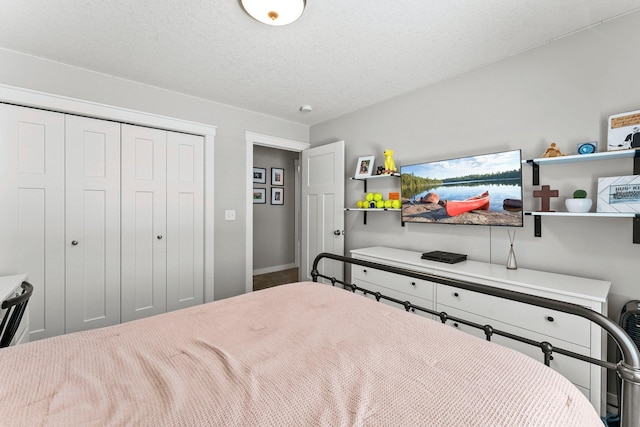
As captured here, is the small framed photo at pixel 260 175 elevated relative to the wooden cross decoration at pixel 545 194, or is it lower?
elevated

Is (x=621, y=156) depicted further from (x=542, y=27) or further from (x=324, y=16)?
(x=324, y=16)

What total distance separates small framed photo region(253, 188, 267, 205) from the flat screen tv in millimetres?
2992

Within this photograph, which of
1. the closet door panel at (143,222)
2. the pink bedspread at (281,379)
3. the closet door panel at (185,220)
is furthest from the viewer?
the closet door panel at (185,220)

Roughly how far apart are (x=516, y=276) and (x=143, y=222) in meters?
3.15

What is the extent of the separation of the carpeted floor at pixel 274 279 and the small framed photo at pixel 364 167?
7.56 ft

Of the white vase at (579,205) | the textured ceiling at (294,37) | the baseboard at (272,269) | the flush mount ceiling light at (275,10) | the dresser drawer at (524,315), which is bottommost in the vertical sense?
the baseboard at (272,269)

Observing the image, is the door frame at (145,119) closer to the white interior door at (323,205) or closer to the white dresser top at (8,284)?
the white interior door at (323,205)

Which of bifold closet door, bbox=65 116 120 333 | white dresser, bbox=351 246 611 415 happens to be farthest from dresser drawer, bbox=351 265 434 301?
bifold closet door, bbox=65 116 120 333

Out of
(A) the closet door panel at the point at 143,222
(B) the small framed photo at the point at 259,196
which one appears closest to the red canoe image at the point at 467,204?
(A) the closet door panel at the point at 143,222

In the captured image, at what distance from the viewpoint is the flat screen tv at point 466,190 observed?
2133 mm

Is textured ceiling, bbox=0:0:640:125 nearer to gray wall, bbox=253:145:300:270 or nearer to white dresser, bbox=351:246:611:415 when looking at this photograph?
white dresser, bbox=351:246:611:415

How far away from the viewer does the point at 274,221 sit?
17.8ft

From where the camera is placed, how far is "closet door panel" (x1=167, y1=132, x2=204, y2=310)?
2.93 metres

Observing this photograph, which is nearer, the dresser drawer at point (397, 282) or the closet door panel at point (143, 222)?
the dresser drawer at point (397, 282)
